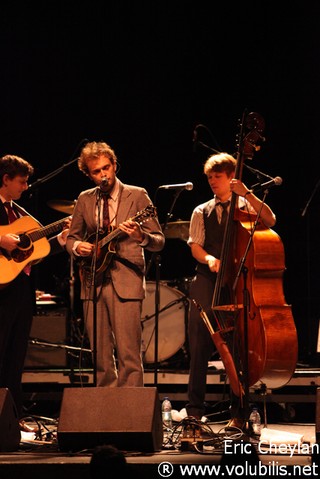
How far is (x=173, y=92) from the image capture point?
9305 millimetres

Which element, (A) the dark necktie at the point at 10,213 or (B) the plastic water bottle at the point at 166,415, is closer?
(A) the dark necktie at the point at 10,213

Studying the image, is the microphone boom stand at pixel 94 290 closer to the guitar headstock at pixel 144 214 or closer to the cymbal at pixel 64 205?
the guitar headstock at pixel 144 214

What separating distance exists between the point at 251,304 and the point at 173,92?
425cm

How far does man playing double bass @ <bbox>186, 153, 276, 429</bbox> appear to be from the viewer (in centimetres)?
593

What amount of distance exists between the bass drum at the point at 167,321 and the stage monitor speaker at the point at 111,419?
3.43m

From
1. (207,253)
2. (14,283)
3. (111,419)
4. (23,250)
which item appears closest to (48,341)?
(23,250)

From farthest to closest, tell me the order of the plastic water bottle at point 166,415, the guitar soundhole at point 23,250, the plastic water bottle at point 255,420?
the plastic water bottle at point 166,415 < the guitar soundhole at point 23,250 < the plastic water bottle at point 255,420

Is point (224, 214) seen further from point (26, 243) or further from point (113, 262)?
point (26, 243)

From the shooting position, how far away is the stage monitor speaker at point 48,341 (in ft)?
25.9

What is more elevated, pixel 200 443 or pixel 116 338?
pixel 116 338

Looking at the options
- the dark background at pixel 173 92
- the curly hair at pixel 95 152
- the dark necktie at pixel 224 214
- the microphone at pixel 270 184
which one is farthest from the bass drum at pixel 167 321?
the microphone at pixel 270 184

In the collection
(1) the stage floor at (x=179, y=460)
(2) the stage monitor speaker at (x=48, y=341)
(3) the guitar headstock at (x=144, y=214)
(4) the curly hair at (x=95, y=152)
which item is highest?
(4) the curly hair at (x=95, y=152)

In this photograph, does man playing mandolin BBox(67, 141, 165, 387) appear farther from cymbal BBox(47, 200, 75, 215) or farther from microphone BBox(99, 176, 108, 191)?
cymbal BBox(47, 200, 75, 215)

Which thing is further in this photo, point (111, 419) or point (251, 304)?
point (251, 304)
